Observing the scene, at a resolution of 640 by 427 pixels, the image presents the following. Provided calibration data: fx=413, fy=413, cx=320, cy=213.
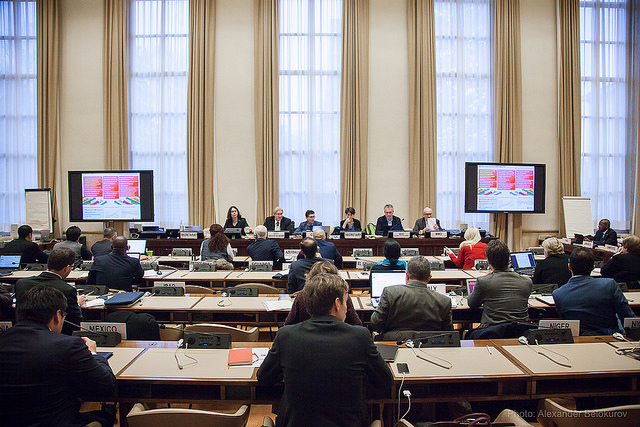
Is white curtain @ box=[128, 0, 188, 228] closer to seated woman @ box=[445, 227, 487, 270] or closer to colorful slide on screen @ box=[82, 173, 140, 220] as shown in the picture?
colorful slide on screen @ box=[82, 173, 140, 220]

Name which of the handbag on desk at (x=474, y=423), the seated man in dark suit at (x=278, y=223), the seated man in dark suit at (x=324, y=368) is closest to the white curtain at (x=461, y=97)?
the seated man in dark suit at (x=278, y=223)

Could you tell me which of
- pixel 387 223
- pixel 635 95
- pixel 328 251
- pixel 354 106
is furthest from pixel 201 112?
pixel 635 95

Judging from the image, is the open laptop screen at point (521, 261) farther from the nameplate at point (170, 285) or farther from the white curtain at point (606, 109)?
the white curtain at point (606, 109)

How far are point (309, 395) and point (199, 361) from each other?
0.94m

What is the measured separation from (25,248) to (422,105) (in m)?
7.73

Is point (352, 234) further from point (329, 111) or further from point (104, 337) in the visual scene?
point (104, 337)

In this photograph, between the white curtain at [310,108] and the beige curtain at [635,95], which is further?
the beige curtain at [635,95]

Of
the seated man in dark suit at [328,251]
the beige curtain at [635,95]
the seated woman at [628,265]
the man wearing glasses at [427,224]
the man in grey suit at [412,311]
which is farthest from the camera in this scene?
the beige curtain at [635,95]

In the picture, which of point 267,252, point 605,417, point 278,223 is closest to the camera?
point 605,417

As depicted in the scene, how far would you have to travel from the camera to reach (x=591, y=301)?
9.89ft

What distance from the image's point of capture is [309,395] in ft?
5.51

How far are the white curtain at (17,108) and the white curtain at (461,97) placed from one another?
905cm

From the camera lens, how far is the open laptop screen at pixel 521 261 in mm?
5000

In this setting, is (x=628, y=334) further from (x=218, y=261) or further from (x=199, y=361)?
(x=218, y=261)
